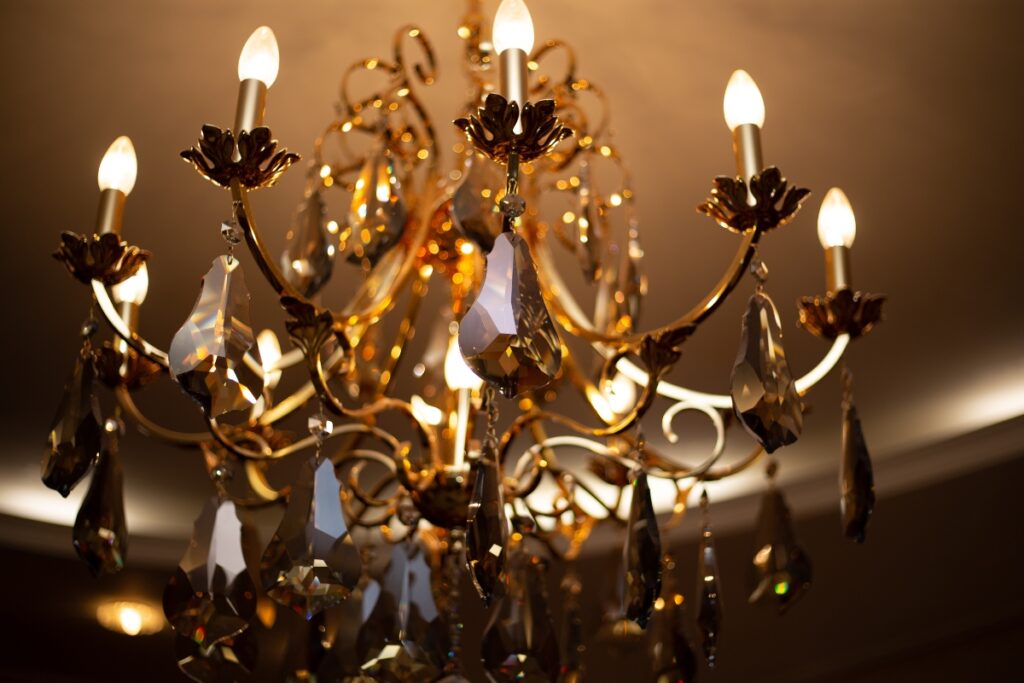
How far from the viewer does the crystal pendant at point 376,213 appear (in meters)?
1.32

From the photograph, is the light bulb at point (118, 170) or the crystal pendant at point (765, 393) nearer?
the crystal pendant at point (765, 393)

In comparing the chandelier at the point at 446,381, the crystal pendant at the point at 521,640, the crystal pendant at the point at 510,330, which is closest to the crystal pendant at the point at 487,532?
the chandelier at the point at 446,381

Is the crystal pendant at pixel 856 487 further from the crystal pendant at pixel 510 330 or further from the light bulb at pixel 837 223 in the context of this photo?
the crystal pendant at pixel 510 330

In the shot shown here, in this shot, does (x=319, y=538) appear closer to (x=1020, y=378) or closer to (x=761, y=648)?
(x=1020, y=378)

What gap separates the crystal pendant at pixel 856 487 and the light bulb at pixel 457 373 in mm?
447

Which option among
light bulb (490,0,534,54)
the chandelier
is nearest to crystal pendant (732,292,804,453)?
the chandelier

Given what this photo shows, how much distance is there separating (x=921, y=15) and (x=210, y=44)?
0.95 m

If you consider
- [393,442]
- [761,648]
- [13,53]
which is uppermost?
[13,53]

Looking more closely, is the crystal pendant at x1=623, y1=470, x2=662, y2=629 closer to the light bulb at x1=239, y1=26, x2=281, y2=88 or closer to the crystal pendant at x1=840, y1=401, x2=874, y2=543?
the crystal pendant at x1=840, y1=401, x2=874, y2=543

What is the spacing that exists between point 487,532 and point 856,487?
0.43m

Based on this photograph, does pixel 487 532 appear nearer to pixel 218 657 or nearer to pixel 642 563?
pixel 642 563

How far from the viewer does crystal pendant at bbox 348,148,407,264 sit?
4.34ft

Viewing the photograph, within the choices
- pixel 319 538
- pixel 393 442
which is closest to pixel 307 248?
pixel 393 442

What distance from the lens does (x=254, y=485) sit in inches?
56.3
